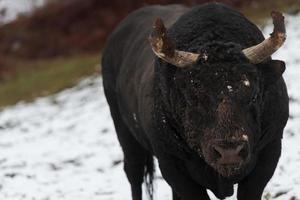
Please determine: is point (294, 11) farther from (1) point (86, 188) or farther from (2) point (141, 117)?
(2) point (141, 117)

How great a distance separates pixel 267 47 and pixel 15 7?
104ft

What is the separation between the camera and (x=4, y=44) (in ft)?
100

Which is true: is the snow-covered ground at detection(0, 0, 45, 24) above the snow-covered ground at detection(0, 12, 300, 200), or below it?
below

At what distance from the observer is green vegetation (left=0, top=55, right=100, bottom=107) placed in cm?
1905

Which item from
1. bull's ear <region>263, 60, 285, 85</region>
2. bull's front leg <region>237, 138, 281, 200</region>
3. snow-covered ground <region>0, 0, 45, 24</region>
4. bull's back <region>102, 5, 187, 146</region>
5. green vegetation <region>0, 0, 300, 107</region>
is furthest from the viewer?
snow-covered ground <region>0, 0, 45, 24</region>

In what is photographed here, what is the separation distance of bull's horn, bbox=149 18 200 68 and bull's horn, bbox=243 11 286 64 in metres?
0.31

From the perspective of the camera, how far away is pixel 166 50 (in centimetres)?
425

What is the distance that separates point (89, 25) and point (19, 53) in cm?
311

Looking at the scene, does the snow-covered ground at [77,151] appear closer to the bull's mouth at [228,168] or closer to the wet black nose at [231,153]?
the bull's mouth at [228,168]

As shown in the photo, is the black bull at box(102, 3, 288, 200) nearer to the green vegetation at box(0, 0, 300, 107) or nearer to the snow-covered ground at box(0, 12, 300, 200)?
the snow-covered ground at box(0, 12, 300, 200)

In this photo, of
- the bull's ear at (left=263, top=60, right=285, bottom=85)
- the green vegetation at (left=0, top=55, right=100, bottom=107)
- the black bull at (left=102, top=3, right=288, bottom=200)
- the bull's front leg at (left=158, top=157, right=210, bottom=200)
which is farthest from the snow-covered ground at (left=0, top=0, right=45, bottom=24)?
the bull's ear at (left=263, top=60, right=285, bottom=85)

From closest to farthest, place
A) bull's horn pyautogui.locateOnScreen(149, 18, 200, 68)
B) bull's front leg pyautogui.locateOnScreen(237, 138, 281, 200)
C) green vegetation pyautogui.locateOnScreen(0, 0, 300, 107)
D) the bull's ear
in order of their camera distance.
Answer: bull's horn pyautogui.locateOnScreen(149, 18, 200, 68), the bull's ear, bull's front leg pyautogui.locateOnScreen(237, 138, 281, 200), green vegetation pyautogui.locateOnScreen(0, 0, 300, 107)

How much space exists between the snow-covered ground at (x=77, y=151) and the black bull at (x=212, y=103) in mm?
1692

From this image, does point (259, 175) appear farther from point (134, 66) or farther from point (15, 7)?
point (15, 7)
